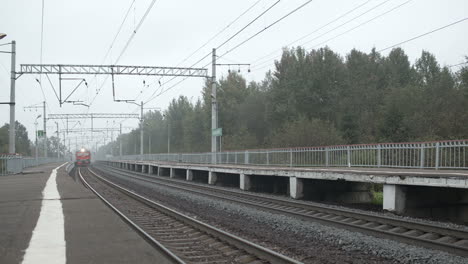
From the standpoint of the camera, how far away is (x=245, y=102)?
2872 inches

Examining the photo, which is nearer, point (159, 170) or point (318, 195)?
point (318, 195)

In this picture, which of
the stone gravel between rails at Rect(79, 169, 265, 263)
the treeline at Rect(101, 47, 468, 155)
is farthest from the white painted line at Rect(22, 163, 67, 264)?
the treeline at Rect(101, 47, 468, 155)

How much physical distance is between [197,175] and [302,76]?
95.1ft

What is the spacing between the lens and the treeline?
3788 centimetres

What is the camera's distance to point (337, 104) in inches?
2261

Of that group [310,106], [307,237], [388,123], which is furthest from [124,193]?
[310,106]

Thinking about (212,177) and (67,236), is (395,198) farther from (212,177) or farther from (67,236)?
(212,177)

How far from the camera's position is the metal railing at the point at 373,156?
14411mm

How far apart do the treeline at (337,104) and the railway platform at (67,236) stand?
24246 mm

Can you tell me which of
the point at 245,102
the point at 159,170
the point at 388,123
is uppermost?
the point at 245,102

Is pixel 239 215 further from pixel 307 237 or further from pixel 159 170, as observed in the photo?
pixel 159 170

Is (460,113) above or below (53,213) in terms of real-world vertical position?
above

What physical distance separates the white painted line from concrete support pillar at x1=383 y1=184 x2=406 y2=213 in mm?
8840

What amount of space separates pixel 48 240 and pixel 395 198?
9223 millimetres
